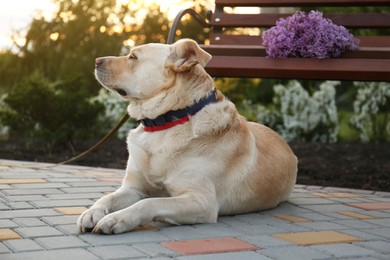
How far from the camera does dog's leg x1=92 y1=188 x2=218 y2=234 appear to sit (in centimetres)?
274

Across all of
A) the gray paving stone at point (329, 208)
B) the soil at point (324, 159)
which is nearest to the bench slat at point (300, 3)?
the soil at point (324, 159)

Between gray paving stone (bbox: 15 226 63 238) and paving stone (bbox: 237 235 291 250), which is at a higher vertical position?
paving stone (bbox: 237 235 291 250)

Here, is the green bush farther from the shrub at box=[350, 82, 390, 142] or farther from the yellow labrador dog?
the shrub at box=[350, 82, 390, 142]

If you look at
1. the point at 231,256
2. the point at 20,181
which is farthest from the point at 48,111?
the point at 231,256

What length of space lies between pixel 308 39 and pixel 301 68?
0.79ft

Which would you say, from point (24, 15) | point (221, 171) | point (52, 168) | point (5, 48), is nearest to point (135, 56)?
point (221, 171)

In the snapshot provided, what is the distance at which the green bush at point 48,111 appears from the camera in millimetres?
6070

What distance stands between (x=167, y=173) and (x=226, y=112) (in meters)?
0.47

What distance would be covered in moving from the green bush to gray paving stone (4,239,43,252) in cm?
354

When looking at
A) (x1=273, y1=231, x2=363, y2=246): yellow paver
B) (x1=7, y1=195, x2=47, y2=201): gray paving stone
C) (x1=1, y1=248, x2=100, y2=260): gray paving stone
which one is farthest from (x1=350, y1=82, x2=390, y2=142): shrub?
(x1=1, y1=248, x2=100, y2=260): gray paving stone

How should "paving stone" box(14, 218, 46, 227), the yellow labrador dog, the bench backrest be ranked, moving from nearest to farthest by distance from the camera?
"paving stone" box(14, 218, 46, 227) < the yellow labrador dog < the bench backrest

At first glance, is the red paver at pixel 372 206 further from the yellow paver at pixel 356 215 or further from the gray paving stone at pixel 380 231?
the gray paving stone at pixel 380 231

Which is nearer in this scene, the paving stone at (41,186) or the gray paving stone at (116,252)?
the gray paving stone at (116,252)

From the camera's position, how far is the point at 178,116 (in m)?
3.29
